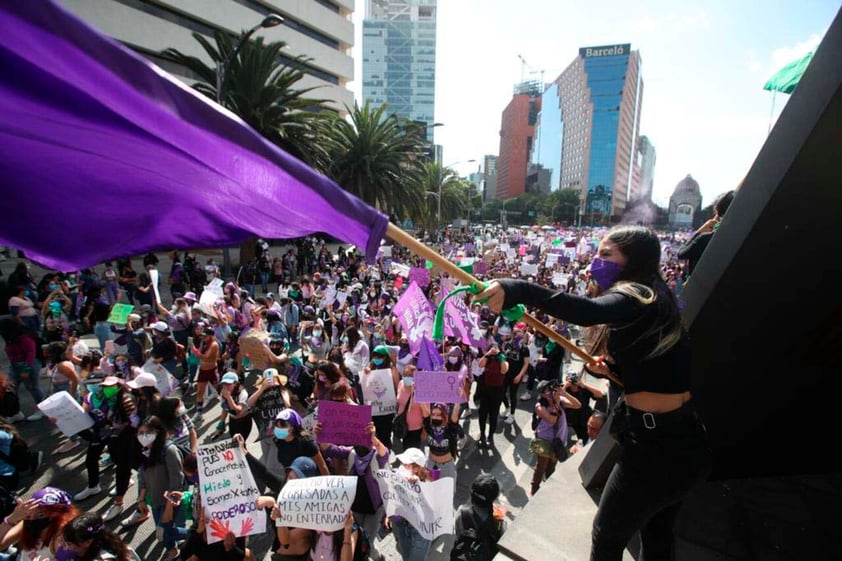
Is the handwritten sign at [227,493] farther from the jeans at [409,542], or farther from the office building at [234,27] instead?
the office building at [234,27]

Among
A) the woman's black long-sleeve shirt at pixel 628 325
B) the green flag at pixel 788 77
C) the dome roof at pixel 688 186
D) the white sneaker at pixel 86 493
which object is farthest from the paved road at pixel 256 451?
the dome roof at pixel 688 186

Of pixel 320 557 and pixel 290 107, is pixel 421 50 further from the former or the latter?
pixel 320 557

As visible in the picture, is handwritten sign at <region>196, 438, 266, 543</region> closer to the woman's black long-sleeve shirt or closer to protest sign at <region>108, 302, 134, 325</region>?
the woman's black long-sleeve shirt

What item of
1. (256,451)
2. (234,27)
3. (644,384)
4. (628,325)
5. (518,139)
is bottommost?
(256,451)

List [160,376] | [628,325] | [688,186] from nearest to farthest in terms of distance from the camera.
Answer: [628,325]
[160,376]
[688,186]

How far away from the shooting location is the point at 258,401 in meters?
5.26

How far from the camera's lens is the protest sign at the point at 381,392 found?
220 inches

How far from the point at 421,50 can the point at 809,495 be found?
7100 inches

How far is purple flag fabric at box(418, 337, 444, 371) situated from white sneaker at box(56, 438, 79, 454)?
5216 mm

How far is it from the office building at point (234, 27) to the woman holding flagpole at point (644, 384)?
2321cm

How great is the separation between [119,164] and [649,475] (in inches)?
100

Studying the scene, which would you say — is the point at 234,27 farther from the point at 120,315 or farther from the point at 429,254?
the point at 429,254

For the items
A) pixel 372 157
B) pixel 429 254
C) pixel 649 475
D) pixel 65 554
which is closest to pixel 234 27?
pixel 372 157

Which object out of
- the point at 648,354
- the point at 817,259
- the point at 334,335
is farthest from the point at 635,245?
the point at 334,335
